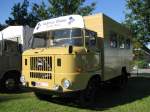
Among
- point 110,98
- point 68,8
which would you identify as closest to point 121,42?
point 110,98

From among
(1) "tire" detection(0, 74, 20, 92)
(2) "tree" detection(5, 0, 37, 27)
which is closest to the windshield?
(1) "tire" detection(0, 74, 20, 92)

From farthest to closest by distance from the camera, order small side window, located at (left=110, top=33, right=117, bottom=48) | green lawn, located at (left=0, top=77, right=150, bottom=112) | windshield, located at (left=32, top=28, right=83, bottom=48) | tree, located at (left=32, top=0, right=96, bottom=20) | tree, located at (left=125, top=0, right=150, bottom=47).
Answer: tree, located at (left=32, top=0, right=96, bottom=20) < tree, located at (left=125, top=0, right=150, bottom=47) < small side window, located at (left=110, top=33, right=117, bottom=48) < windshield, located at (left=32, top=28, right=83, bottom=48) < green lawn, located at (left=0, top=77, right=150, bottom=112)

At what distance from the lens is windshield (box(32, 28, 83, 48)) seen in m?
11.7

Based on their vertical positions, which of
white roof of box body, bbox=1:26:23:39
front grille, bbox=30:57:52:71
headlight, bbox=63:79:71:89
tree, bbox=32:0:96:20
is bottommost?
headlight, bbox=63:79:71:89

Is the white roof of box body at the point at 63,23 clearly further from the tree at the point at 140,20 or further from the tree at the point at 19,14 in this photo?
the tree at the point at 19,14

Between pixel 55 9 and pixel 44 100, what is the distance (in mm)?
19334

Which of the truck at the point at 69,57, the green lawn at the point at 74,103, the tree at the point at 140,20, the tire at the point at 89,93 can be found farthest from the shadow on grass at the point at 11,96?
the tree at the point at 140,20

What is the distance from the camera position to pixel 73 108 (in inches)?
454

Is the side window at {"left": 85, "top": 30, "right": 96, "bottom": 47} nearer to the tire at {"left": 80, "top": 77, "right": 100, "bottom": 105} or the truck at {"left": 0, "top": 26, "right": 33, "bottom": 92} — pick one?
the tire at {"left": 80, "top": 77, "right": 100, "bottom": 105}

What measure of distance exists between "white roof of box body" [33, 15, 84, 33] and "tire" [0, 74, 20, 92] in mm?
3204

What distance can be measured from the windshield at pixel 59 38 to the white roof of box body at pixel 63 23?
164 millimetres

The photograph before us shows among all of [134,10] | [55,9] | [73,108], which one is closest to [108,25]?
[73,108]

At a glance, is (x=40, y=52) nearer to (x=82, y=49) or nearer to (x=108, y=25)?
(x=82, y=49)

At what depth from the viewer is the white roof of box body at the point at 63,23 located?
39.4 ft
